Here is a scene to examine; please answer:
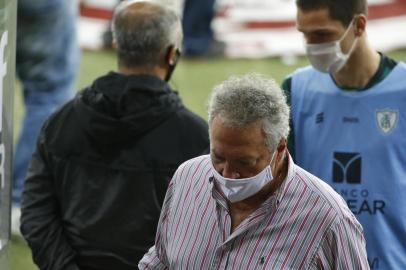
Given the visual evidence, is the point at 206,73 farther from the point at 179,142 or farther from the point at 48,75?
the point at 179,142

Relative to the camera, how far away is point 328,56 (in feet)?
14.3

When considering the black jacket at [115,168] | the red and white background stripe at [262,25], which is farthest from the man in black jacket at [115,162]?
the red and white background stripe at [262,25]

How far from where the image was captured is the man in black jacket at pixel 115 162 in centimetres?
417

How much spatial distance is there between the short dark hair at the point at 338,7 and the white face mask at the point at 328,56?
1.7 inches

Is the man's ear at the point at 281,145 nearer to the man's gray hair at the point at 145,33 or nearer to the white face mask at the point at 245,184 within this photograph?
the white face mask at the point at 245,184

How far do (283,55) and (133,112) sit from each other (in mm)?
7346

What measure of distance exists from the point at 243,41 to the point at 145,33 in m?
7.62

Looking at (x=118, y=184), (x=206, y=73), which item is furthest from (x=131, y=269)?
(x=206, y=73)

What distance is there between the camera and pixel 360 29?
4.43m

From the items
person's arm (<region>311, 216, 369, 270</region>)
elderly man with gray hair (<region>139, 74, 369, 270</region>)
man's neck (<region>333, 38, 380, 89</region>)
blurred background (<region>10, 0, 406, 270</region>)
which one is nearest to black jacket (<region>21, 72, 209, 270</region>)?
man's neck (<region>333, 38, 380, 89</region>)

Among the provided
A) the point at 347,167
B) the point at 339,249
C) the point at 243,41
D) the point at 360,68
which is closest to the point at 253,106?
the point at 339,249

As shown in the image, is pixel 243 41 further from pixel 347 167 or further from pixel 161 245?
pixel 161 245

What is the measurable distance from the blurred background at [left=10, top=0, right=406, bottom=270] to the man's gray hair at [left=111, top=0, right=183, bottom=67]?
535cm

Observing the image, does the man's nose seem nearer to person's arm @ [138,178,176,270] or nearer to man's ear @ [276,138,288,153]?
man's ear @ [276,138,288,153]
